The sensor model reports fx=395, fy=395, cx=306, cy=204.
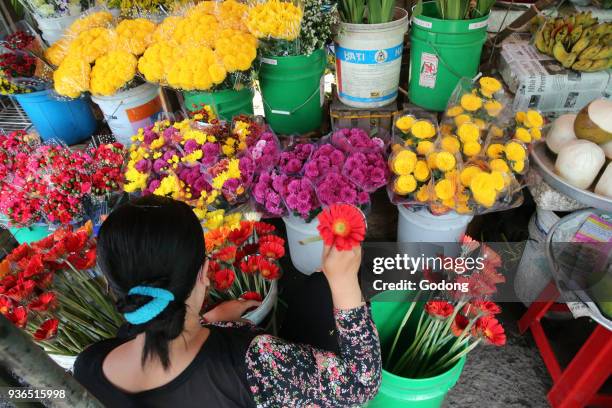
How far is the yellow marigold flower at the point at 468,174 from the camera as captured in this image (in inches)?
62.1

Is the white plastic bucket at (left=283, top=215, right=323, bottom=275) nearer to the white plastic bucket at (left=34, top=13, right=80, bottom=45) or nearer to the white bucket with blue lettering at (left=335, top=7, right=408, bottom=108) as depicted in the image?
the white bucket with blue lettering at (left=335, top=7, right=408, bottom=108)

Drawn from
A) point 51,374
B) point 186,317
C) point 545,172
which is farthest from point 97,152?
Result: point 545,172

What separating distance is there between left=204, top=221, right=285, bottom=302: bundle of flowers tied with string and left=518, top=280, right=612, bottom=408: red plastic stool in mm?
1252

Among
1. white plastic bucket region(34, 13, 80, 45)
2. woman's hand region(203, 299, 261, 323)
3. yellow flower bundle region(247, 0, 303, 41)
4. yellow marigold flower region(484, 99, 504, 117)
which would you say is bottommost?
woman's hand region(203, 299, 261, 323)

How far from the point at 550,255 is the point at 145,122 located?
2.17 meters

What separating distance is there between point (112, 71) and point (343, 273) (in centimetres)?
167

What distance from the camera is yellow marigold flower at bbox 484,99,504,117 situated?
174 cm

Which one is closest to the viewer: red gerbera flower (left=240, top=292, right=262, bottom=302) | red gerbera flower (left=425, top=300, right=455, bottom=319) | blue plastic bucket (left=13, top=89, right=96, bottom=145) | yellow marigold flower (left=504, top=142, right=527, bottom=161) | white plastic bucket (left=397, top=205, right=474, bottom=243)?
red gerbera flower (left=425, top=300, right=455, bottom=319)

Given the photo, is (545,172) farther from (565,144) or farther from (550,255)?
(550,255)

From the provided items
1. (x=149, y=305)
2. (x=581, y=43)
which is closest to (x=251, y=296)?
(x=149, y=305)

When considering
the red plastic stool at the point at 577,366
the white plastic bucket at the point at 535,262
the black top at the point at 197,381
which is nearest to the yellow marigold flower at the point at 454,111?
the white plastic bucket at the point at 535,262

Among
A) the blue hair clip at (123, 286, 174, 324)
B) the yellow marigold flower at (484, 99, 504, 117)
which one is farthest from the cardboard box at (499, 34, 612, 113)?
the blue hair clip at (123, 286, 174, 324)

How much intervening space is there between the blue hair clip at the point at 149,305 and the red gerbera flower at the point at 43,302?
563 mm

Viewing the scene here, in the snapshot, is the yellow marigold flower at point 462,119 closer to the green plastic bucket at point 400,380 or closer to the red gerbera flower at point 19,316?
the green plastic bucket at point 400,380
